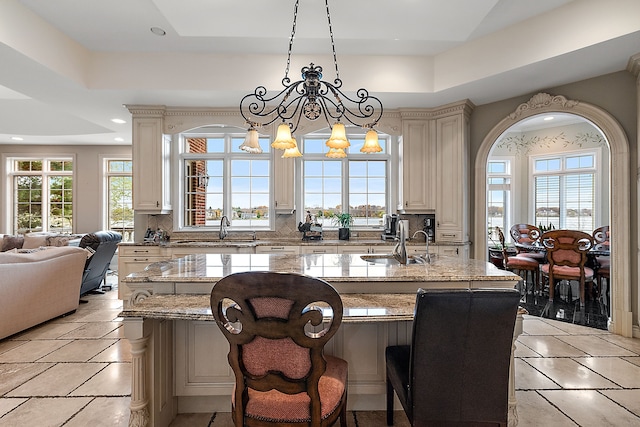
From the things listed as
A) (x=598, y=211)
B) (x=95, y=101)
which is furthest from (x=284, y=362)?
(x=598, y=211)

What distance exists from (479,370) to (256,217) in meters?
4.28

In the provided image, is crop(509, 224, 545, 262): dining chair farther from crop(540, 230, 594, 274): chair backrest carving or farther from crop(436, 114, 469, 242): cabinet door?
crop(436, 114, 469, 242): cabinet door

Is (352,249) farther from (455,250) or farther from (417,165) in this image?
(417,165)

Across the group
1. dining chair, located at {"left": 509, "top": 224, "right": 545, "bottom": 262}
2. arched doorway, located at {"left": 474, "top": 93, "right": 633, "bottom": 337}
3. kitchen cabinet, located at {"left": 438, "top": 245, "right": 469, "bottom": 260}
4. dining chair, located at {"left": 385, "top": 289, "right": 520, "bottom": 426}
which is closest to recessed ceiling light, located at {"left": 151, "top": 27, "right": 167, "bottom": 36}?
dining chair, located at {"left": 385, "top": 289, "right": 520, "bottom": 426}

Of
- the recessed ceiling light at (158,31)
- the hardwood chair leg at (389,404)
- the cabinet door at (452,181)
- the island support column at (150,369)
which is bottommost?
the hardwood chair leg at (389,404)

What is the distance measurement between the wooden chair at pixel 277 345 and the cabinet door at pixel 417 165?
3.66 metres

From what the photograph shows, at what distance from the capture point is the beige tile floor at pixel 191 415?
2.07 m

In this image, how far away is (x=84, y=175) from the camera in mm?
7098

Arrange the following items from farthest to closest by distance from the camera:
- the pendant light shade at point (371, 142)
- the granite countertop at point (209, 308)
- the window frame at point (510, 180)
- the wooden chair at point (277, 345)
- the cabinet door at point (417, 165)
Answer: the window frame at point (510, 180)
the cabinet door at point (417, 165)
the pendant light shade at point (371, 142)
the granite countertop at point (209, 308)
the wooden chair at point (277, 345)

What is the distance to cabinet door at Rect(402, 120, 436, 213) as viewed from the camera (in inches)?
184

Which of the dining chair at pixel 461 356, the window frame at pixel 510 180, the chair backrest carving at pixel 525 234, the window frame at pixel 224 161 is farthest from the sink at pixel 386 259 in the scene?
the window frame at pixel 510 180

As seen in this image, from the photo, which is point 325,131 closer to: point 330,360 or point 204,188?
point 204,188

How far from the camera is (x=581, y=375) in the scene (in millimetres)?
2588

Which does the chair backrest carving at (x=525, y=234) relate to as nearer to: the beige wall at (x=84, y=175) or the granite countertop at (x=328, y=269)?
the granite countertop at (x=328, y=269)
